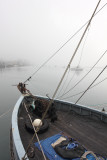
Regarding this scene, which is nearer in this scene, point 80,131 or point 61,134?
point 61,134

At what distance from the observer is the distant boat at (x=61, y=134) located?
3.46m

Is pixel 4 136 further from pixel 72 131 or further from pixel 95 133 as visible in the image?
pixel 95 133

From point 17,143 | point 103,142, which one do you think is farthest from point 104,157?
point 17,143

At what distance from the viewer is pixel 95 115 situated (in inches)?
234

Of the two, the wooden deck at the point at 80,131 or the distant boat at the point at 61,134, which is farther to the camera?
the wooden deck at the point at 80,131

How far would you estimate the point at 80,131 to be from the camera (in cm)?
500

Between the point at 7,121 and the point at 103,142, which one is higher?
the point at 103,142

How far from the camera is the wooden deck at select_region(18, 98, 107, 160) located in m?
4.11

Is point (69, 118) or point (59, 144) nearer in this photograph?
point (59, 144)

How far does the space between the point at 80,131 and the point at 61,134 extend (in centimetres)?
100

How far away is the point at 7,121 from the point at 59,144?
9206 mm

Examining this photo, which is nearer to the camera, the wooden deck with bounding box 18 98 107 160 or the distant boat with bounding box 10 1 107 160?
the distant boat with bounding box 10 1 107 160

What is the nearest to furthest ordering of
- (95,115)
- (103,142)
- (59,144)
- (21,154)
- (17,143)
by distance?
1. (21,154)
2. (17,143)
3. (59,144)
4. (103,142)
5. (95,115)

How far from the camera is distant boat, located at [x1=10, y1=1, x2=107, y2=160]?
346cm
